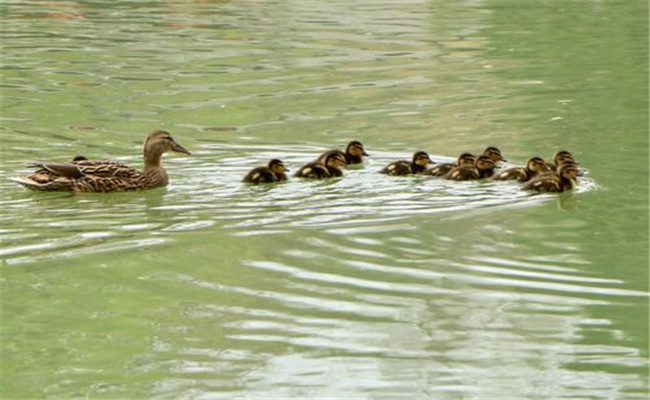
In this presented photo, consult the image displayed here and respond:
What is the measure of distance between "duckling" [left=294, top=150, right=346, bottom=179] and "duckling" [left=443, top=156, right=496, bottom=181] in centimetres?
63

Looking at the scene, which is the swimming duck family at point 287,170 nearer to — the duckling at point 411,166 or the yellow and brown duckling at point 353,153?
the duckling at point 411,166

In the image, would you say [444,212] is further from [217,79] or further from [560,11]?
[560,11]

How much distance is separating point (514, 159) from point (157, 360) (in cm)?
469

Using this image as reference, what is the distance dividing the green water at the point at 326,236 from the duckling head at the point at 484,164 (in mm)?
181

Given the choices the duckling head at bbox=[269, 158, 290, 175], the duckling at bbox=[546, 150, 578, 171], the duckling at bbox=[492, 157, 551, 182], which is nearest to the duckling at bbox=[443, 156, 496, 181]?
the duckling at bbox=[492, 157, 551, 182]

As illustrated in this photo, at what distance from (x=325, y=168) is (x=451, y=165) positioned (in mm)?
723

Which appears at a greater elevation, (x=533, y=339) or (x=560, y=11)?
(x=560, y=11)

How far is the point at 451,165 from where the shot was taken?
9.92 meters

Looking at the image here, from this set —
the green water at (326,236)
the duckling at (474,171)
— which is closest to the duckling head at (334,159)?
the green water at (326,236)

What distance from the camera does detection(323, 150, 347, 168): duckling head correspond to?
9.93m

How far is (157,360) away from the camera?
6.24 meters

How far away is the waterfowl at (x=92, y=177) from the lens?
31.2 feet

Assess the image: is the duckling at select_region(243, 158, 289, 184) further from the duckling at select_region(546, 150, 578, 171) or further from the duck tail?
the duckling at select_region(546, 150, 578, 171)

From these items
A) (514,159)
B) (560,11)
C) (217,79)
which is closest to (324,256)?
(514,159)
